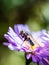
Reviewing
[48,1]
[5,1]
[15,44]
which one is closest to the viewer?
[15,44]

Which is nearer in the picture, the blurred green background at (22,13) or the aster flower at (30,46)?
the aster flower at (30,46)

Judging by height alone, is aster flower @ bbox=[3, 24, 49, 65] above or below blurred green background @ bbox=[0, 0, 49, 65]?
below

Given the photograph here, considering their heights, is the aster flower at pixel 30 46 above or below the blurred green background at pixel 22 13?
below

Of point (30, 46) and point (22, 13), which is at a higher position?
point (22, 13)

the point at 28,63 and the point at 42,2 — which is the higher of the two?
the point at 42,2

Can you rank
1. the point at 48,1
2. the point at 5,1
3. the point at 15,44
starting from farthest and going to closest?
the point at 48,1
the point at 5,1
the point at 15,44

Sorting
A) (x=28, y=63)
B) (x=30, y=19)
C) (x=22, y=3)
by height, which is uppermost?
(x=22, y=3)

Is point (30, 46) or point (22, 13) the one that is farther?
point (22, 13)

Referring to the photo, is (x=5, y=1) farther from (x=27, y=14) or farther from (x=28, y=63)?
(x=28, y=63)

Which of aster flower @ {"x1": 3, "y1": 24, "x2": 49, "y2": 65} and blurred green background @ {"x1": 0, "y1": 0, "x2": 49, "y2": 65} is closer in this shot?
aster flower @ {"x1": 3, "y1": 24, "x2": 49, "y2": 65}

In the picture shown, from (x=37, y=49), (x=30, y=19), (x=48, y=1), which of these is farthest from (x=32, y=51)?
(x=48, y=1)

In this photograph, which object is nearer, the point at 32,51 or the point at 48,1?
the point at 32,51
